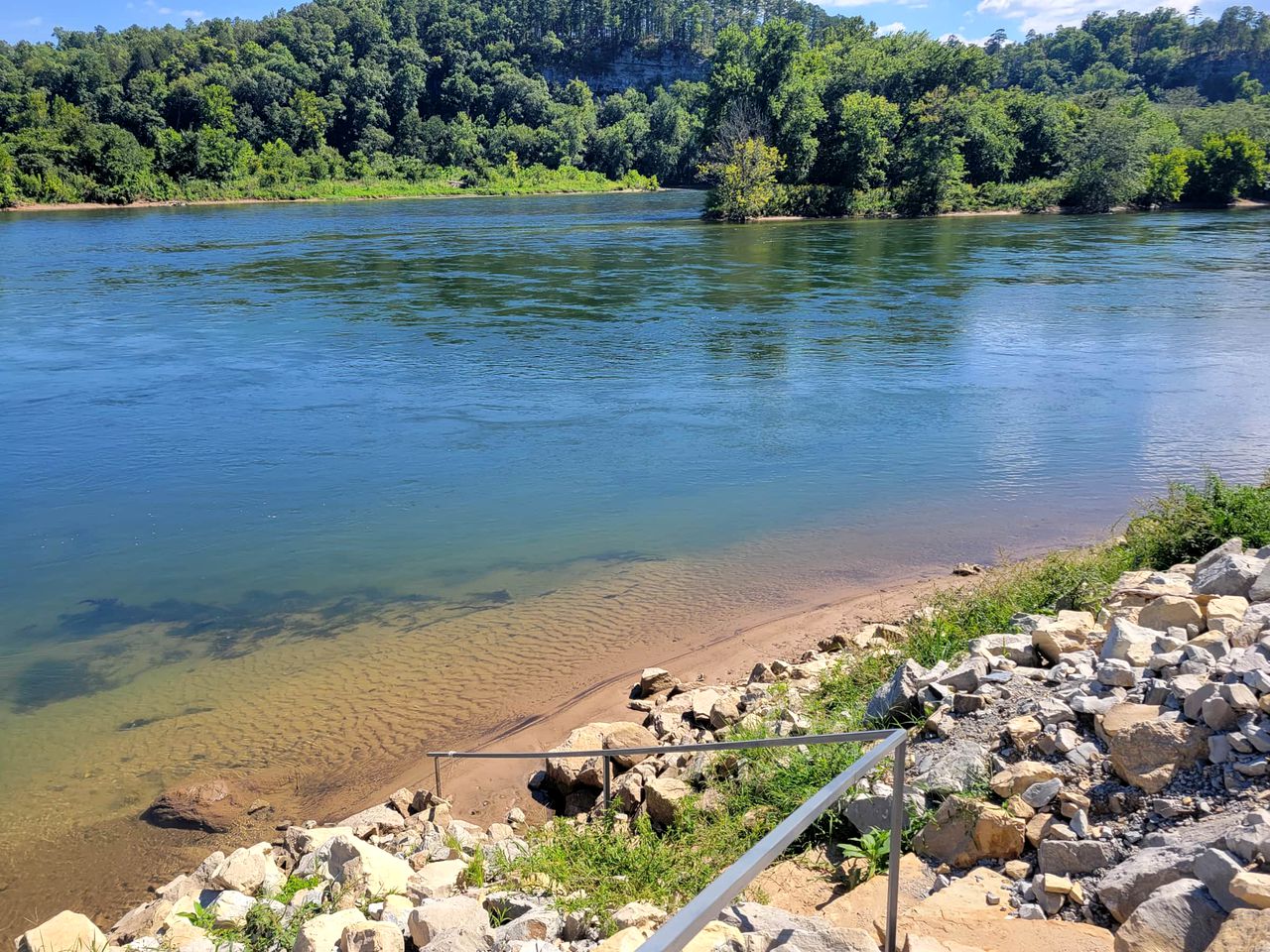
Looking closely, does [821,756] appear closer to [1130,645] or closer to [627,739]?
[1130,645]

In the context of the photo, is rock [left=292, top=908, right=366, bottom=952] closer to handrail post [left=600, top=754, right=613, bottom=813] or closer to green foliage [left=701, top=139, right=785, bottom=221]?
handrail post [left=600, top=754, right=613, bottom=813]

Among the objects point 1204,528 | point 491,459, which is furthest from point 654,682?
point 491,459

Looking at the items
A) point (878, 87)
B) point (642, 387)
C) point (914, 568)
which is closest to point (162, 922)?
point (914, 568)

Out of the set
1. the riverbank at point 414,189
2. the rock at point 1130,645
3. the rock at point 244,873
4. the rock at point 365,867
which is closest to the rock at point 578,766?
the rock at point 365,867

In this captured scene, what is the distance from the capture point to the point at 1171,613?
6480 millimetres

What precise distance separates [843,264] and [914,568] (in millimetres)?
33697

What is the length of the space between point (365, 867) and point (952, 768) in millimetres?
3596

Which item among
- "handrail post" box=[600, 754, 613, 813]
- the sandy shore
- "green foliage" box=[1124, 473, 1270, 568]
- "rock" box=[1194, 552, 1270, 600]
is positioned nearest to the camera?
"rock" box=[1194, 552, 1270, 600]

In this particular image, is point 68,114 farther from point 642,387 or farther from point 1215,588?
point 1215,588

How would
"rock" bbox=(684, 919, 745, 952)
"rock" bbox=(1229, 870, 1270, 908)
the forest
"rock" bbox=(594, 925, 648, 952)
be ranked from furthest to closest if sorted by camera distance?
the forest → "rock" bbox=(594, 925, 648, 952) → "rock" bbox=(684, 919, 745, 952) → "rock" bbox=(1229, 870, 1270, 908)

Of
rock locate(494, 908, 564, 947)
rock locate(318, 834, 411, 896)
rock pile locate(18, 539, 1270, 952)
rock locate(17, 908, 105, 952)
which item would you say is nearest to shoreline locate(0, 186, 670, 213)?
rock locate(17, 908, 105, 952)

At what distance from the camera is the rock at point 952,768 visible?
5574 millimetres

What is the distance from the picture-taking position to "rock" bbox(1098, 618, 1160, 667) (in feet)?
19.3

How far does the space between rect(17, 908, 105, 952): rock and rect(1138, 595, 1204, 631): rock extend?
270 inches
